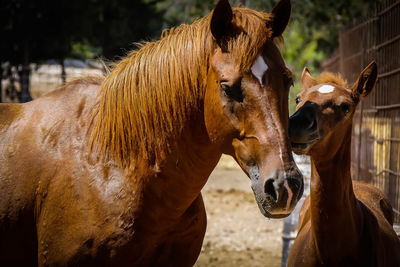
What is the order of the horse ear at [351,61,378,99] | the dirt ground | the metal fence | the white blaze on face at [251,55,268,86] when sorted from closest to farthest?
the white blaze on face at [251,55,268,86] < the horse ear at [351,61,378,99] < the metal fence < the dirt ground

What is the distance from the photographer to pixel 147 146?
212 cm

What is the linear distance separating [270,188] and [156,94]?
78 centimetres

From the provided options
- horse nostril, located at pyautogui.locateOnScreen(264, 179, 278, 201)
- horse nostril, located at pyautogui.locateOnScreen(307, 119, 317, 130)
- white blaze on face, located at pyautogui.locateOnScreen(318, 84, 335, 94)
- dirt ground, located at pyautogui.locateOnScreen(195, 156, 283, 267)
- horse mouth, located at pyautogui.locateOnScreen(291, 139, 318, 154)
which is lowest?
dirt ground, located at pyautogui.locateOnScreen(195, 156, 283, 267)

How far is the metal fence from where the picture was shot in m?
3.90

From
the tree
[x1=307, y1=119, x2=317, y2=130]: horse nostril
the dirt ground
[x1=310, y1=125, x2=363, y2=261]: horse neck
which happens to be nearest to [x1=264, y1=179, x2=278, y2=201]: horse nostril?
[x1=307, y1=119, x2=317, y2=130]: horse nostril

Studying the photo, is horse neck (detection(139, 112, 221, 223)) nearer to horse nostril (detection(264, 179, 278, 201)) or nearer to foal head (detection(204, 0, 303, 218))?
foal head (detection(204, 0, 303, 218))

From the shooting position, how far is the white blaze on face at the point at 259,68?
1775 mm

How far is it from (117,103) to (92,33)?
38.1 ft

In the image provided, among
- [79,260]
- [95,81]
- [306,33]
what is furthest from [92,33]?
[79,260]

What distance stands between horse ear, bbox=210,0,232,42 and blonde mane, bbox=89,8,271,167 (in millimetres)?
49

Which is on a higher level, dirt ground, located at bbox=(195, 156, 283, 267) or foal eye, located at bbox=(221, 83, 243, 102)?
foal eye, located at bbox=(221, 83, 243, 102)

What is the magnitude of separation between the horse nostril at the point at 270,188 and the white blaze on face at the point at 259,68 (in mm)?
428

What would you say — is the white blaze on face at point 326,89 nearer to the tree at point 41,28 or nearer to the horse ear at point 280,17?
the horse ear at point 280,17

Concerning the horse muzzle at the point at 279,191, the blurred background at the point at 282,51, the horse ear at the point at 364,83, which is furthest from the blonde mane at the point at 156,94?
the horse ear at the point at 364,83
